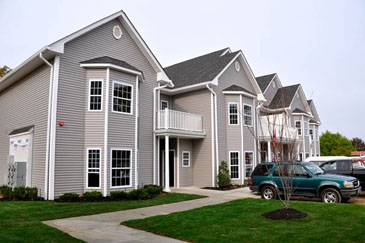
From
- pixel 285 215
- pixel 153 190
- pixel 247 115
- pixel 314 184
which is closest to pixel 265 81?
pixel 247 115

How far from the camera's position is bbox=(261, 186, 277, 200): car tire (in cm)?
1305

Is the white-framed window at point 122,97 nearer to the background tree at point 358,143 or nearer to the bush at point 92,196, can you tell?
the bush at point 92,196

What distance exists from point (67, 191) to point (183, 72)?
13.3 metres

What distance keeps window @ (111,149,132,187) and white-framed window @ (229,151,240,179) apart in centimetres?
768

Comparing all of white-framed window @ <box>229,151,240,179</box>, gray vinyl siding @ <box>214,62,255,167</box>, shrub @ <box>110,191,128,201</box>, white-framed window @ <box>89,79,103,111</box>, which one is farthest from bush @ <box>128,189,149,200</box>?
white-framed window @ <box>229,151,240,179</box>

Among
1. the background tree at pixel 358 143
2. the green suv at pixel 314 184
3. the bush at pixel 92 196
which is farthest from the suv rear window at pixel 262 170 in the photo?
the background tree at pixel 358 143

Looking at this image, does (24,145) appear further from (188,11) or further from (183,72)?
(183,72)

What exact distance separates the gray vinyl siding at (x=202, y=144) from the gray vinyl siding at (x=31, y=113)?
31.1 ft

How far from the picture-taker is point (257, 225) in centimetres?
789

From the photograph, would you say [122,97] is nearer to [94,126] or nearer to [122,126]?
[122,126]

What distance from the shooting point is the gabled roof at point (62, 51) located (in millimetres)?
13141

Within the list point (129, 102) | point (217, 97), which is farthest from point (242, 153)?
point (129, 102)

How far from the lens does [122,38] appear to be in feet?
53.3

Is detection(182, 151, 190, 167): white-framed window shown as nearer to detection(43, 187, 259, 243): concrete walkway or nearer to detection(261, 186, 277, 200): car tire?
detection(261, 186, 277, 200): car tire
